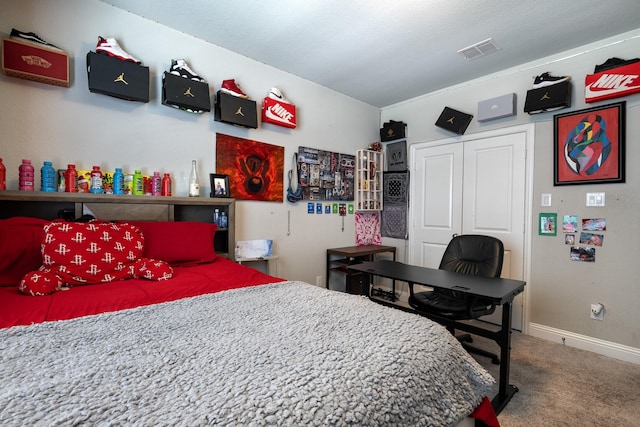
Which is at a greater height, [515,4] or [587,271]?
[515,4]

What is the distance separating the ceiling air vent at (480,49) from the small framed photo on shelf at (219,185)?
98.4 inches

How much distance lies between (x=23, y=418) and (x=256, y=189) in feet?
8.57

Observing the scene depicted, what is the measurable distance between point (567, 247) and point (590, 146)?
0.92 m

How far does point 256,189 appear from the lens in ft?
10.2

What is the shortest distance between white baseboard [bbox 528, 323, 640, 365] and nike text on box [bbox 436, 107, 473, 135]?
7.18 ft

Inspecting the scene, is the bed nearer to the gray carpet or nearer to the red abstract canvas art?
the gray carpet

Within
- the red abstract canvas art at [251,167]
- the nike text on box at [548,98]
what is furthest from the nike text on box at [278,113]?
the nike text on box at [548,98]

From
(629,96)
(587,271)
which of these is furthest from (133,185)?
(629,96)

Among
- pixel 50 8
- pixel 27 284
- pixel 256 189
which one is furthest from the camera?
pixel 256 189

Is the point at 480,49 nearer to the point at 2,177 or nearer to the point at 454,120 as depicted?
the point at 454,120

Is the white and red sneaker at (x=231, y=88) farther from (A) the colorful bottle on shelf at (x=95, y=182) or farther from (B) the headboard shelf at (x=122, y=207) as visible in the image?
(A) the colorful bottle on shelf at (x=95, y=182)

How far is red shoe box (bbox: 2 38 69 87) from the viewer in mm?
1857

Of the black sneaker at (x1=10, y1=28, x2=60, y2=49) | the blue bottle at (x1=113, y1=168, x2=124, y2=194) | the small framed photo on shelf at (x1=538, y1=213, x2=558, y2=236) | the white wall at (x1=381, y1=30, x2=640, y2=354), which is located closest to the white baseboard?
the white wall at (x1=381, y1=30, x2=640, y2=354)

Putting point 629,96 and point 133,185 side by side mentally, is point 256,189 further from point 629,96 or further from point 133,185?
point 629,96
